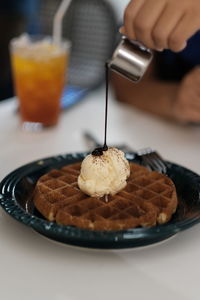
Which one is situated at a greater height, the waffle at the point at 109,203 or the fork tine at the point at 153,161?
the waffle at the point at 109,203

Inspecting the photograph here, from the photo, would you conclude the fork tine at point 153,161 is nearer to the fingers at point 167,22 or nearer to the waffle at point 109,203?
the waffle at point 109,203

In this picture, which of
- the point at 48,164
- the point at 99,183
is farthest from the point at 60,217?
the point at 48,164

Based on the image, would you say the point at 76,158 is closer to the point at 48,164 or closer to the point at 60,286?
the point at 48,164

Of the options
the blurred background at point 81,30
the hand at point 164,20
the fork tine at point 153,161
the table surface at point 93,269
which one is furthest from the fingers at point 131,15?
the blurred background at point 81,30

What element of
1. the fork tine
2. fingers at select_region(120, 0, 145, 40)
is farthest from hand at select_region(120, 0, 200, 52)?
the fork tine

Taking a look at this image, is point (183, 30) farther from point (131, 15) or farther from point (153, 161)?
point (153, 161)

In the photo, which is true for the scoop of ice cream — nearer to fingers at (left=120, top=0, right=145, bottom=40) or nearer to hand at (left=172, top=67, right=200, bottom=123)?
fingers at (left=120, top=0, right=145, bottom=40)
